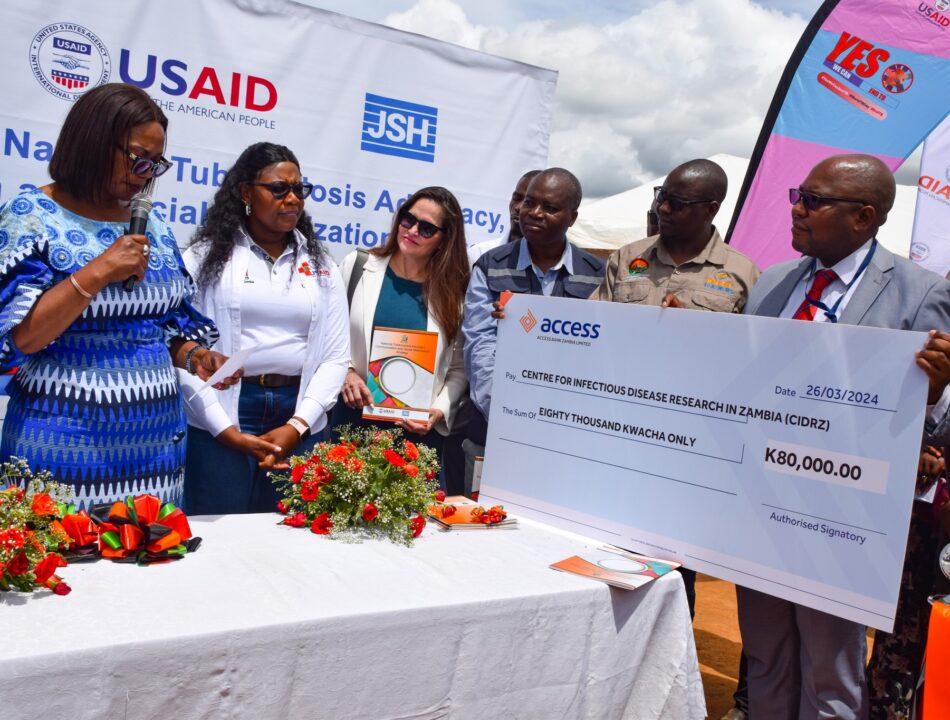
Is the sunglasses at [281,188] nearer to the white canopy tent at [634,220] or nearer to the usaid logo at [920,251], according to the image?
the usaid logo at [920,251]

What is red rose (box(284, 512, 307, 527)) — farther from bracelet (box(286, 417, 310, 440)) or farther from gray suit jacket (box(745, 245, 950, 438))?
gray suit jacket (box(745, 245, 950, 438))

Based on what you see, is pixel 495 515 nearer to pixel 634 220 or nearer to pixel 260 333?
pixel 260 333

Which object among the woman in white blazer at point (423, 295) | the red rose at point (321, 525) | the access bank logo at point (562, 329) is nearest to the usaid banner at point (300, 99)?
the woman in white blazer at point (423, 295)

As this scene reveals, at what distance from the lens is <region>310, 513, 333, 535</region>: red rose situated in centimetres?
245

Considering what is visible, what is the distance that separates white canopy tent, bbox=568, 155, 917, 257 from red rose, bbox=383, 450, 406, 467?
9.63 metres

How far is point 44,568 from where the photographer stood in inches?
68.7

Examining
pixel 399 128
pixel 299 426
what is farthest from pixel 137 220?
pixel 399 128

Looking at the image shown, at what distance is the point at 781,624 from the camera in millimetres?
2662

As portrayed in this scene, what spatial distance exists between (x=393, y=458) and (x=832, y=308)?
157cm

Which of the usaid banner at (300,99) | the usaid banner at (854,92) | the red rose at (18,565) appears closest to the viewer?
the red rose at (18,565)

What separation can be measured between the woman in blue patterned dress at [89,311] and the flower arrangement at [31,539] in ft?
1.12

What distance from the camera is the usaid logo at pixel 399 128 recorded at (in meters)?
4.66

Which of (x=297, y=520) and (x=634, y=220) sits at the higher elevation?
(x=634, y=220)

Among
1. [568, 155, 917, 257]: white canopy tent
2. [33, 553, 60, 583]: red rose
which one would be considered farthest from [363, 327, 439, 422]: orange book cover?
[568, 155, 917, 257]: white canopy tent
